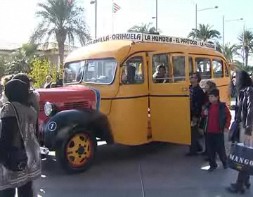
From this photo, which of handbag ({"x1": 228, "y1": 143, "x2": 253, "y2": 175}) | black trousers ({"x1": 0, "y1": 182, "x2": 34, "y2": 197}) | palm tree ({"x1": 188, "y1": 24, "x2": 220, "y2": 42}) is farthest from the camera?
palm tree ({"x1": 188, "y1": 24, "x2": 220, "y2": 42})

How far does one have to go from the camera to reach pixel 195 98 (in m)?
7.90

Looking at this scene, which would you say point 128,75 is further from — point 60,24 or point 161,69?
point 60,24

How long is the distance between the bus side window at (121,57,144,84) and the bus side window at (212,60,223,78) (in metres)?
2.98

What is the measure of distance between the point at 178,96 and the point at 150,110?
628mm

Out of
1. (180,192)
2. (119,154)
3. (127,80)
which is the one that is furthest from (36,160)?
(119,154)

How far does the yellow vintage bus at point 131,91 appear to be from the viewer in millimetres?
7098

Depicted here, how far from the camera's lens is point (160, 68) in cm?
802

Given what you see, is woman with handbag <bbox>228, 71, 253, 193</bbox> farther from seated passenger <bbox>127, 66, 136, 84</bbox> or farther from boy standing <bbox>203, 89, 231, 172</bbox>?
seated passenger <bbox>127, 66, 136, 84</bbox>

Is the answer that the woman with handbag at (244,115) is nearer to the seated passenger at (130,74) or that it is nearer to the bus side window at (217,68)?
the seated passenger at (130,74)

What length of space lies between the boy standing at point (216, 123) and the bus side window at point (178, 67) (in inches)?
50.8

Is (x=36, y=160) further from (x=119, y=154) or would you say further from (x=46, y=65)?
(x=46, y=65)

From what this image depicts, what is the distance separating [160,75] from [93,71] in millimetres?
1284

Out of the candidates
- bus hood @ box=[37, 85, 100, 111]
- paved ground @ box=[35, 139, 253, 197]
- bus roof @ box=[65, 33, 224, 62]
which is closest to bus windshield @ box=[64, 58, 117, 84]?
bus roof @ box=[65, 33, 224, 62]

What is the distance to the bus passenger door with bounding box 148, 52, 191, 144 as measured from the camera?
7.48 meters
